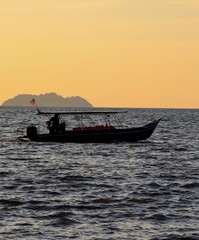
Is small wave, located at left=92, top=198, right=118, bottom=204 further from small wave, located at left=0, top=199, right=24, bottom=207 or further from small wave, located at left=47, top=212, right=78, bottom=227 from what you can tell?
small wave, located at left=0, top=199, right=24, bottom=207

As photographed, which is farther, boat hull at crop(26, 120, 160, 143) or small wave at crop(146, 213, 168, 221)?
boat hull at crop(26, 120, 160, 143)

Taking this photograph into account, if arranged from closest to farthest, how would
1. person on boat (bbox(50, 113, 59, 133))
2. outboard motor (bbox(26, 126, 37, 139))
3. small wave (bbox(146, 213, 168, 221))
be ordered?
small wave (bbox(146, 213, 168, 221)), person on boat (bbox(50, 113, 59, 133)), outboard motor (bbox(26, 126, 37, 139))

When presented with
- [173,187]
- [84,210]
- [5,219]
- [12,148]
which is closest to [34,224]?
[5,219]

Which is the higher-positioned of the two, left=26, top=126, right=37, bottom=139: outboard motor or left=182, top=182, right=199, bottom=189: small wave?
left=26, top=126, right=37, bottom=139: outboard motor

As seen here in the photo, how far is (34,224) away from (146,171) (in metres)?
17.3

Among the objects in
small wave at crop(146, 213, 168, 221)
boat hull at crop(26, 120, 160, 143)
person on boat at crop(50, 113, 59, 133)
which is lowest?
small wave at crop(146, 213, 168, 221)

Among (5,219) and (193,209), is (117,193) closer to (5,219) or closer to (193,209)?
(193,209)

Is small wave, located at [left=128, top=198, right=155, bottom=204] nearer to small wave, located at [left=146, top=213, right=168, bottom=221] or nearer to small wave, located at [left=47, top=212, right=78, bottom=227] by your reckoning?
small wave, located at [left=146, top=213, right=168, bottom=221]

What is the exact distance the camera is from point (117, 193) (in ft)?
95.2

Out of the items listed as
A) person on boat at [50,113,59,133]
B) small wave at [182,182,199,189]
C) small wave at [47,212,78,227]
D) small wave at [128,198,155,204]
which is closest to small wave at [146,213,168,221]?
small wave at [47,212,78,227]

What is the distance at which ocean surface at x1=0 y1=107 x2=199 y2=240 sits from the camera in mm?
21688

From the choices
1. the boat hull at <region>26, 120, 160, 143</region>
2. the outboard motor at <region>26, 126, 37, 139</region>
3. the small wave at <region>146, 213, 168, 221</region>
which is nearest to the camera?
the small wave at <region>146, 213, 168, 221</region>

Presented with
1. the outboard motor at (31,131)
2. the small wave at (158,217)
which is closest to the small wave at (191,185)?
the small wave at (158,217)

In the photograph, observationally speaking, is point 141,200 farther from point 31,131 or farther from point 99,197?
point 31,131
